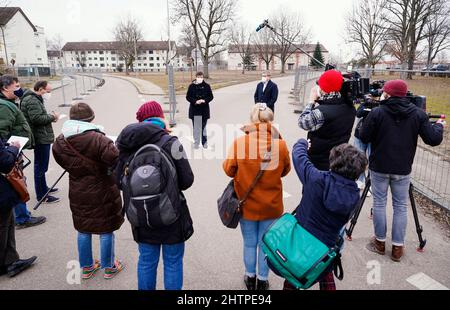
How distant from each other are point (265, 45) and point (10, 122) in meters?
68.6

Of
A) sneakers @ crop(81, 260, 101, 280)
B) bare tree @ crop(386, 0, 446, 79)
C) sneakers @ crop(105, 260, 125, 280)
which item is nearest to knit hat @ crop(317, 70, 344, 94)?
sneakers @ crop(105, 260, 125, 280)

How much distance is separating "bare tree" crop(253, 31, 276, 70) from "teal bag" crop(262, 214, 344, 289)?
216 ft

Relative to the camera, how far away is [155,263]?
2.68 m

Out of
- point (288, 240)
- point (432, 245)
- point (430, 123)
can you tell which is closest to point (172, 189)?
point (288, 240)

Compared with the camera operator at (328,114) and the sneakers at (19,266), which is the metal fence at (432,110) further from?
the sneakers at (19,266)

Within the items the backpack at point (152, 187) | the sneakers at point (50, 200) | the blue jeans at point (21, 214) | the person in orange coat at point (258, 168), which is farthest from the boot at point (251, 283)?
the sneakers at point (50, 200)

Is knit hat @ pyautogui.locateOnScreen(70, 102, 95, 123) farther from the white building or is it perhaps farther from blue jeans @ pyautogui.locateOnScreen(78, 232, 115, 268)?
the white building

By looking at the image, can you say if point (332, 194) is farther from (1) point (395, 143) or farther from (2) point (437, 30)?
(2) point (437, 30)

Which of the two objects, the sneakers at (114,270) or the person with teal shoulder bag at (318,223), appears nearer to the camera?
the person with teal shoulder bag at (318,223)

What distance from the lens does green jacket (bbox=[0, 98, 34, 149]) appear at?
368 cm

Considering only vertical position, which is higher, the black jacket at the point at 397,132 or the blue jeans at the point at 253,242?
the black jacket at the point at 397,132

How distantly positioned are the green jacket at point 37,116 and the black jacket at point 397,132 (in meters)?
4.41

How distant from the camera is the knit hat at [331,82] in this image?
305 cm
